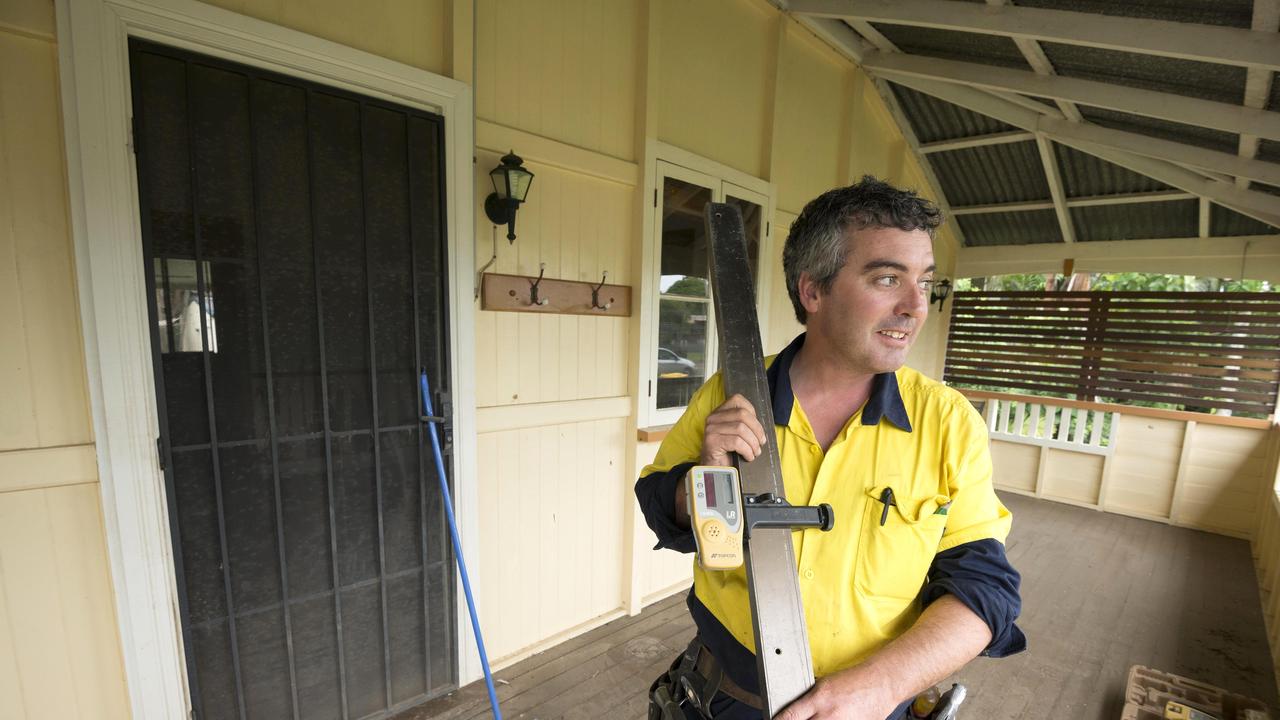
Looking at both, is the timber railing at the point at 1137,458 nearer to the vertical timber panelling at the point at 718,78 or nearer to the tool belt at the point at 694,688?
the vertical timber panelling at the point at 718,78

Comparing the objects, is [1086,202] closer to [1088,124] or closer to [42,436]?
[1088,124]

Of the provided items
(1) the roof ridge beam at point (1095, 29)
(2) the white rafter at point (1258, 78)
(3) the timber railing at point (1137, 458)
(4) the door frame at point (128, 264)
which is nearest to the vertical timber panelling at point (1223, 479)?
(3) the timber railing at point (1137, 458)

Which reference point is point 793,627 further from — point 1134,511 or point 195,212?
point 1134,511

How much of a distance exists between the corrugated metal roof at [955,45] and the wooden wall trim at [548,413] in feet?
9.67

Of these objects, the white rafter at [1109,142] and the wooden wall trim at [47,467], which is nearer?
the wooden wall trim at [47,467]

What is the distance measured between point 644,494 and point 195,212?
1.62 metres

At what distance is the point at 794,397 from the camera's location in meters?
1.00

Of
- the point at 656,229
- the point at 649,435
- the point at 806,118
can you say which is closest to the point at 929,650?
the point at 649,435

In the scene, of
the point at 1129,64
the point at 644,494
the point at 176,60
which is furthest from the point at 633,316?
the point at 1129,64

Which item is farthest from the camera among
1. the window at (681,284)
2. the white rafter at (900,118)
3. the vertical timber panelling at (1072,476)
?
the vertical timber panelling at (1072,476)

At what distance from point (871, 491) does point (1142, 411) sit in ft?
18.4

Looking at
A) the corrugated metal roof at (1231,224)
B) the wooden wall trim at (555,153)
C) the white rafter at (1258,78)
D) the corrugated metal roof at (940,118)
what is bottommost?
the wooden wall trim at (555,153)

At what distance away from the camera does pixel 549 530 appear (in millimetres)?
2410

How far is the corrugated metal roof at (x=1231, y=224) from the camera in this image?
4.04 meters
